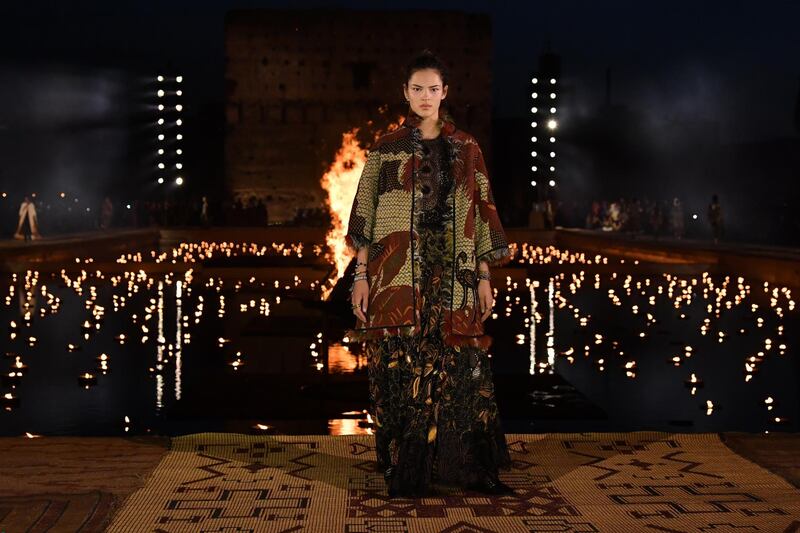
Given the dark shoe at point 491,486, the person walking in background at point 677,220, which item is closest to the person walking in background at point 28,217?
the person walking in background at point 677,220

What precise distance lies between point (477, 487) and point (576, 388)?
11.6 feet

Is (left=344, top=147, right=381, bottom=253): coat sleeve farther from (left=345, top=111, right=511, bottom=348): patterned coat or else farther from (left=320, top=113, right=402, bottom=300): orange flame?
(left=320, top=113, right=402, bottom=300): orange flame

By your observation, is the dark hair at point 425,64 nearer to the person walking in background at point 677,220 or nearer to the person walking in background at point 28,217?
the person walking in background at point 28,217

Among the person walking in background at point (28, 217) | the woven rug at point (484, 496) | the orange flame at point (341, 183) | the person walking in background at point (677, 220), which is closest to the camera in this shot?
the woven rug at point (484, 496)

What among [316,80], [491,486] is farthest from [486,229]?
[316,80]

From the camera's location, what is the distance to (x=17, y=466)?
5.12 m

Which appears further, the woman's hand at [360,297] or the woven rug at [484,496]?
the woman's hand at [360,297]

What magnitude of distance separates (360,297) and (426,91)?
0.82 meters

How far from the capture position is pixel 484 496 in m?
4.70

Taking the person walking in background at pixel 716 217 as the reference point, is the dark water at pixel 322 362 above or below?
below

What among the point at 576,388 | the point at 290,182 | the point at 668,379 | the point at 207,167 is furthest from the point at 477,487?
the point at 207,167

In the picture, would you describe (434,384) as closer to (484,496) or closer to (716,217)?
(484,496)

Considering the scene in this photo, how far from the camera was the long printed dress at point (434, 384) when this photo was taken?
4.75 meters

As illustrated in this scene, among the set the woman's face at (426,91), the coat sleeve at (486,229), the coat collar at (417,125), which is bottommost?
the coat sleeve at (486,229)
